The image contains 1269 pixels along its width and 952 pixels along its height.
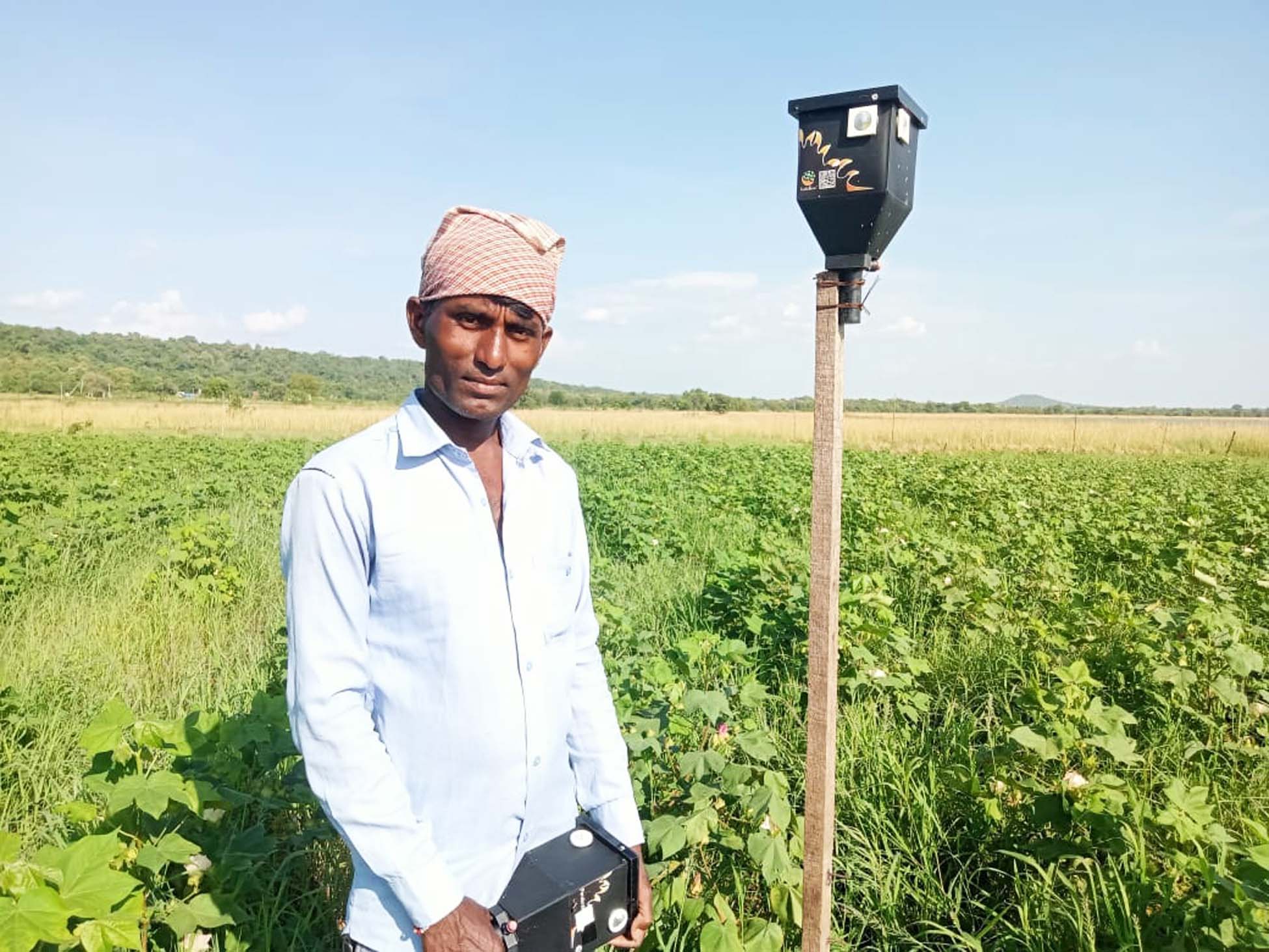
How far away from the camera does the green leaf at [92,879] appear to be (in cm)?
153

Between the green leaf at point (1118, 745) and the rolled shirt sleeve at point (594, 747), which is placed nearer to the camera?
the rolled shirt sleeve at point (594, 747)

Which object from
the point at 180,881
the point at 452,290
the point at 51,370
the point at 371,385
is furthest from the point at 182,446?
the point at 371,385

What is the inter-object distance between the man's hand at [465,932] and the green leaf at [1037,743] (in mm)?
1919

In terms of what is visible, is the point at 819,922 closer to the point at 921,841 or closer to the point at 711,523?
the point at 921,841

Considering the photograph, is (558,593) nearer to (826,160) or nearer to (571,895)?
(571,895)

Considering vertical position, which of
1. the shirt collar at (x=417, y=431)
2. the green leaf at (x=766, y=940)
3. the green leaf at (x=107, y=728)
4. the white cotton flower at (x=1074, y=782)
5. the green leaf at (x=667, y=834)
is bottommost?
the green leaf at (x=766, y=940)

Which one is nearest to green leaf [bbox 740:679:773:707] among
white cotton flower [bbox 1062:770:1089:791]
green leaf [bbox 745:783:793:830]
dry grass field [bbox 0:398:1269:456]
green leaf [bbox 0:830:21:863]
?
green leaf [bbox 745:783:793:830]

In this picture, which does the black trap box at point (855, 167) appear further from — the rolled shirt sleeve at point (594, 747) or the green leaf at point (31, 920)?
the green leaf at point (31, 920)

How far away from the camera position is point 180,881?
2197 mm

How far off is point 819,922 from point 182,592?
5227 mm

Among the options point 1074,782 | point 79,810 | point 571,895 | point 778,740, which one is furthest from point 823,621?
point 79,810

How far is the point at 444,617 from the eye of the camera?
134 cm

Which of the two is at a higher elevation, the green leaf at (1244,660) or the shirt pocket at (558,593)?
the shirt pocket at (558,593)

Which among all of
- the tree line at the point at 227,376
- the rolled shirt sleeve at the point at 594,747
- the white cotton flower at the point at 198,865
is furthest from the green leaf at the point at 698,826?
the tree line at the point at 227,376
